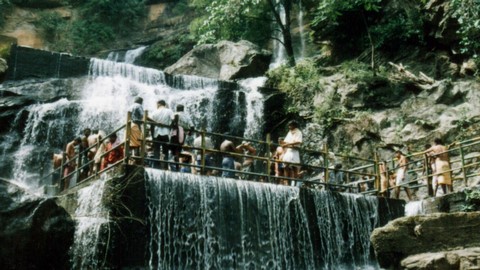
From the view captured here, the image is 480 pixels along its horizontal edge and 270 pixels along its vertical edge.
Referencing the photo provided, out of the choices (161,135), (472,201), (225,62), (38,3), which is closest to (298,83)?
(225,62)

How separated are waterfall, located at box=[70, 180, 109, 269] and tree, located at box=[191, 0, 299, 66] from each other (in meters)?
16.8

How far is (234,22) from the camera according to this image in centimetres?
2580

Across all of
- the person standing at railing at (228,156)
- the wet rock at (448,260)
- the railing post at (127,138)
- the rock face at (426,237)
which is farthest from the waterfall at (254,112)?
the wet rock at (448,260)

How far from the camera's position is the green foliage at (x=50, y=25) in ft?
108

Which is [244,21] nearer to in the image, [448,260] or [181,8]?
[181,8]

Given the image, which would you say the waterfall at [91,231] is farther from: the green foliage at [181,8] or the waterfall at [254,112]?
the green foliage at [181,8]

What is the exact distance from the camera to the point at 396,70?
69.6 ft

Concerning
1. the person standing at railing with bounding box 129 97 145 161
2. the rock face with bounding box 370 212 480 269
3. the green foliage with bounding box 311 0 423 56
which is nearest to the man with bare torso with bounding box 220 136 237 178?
the person standing at railing with bounding box 129 97 145 161

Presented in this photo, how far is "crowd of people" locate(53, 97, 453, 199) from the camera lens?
412 inches

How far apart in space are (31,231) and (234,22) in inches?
741

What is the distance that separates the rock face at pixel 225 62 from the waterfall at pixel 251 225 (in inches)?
489

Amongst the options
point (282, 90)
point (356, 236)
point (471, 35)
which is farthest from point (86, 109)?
point (471, 35)

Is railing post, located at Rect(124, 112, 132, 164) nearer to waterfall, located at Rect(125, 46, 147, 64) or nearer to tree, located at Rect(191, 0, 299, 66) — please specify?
tree, located at Rect(191, 0, 299, 66)

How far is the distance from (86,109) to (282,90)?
8181mm
